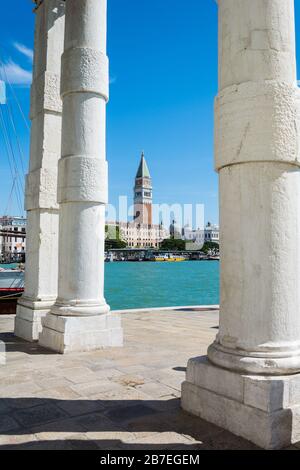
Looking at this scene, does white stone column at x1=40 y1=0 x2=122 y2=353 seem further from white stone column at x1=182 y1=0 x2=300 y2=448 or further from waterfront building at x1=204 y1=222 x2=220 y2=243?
waterfront building at x1=204 y1=222 x2=220 y2=243

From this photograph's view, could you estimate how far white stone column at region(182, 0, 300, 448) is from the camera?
3.98 m

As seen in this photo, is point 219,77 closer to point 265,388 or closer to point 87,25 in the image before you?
point 265,388

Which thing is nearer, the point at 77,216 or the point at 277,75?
the point at 277,75

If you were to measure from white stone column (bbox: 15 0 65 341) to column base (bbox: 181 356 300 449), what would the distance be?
18.8 feet

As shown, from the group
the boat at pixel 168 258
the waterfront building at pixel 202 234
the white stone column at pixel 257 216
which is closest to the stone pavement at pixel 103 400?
the white stone column at pixel 257 216

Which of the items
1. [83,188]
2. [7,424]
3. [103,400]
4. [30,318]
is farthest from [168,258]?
[7,424]

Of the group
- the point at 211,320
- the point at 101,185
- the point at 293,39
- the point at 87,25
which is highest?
the point at 87,25

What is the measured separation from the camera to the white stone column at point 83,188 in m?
7.95

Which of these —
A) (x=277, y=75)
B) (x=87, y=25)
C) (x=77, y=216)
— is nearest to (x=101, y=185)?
(x=77, y=216)

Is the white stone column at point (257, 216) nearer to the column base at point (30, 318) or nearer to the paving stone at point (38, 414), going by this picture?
the paving stone at point (38, 414)

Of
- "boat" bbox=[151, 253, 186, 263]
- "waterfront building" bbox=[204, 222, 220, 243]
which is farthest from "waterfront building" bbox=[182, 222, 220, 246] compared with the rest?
"boat" bbox=[151, 253, 186, 263]
